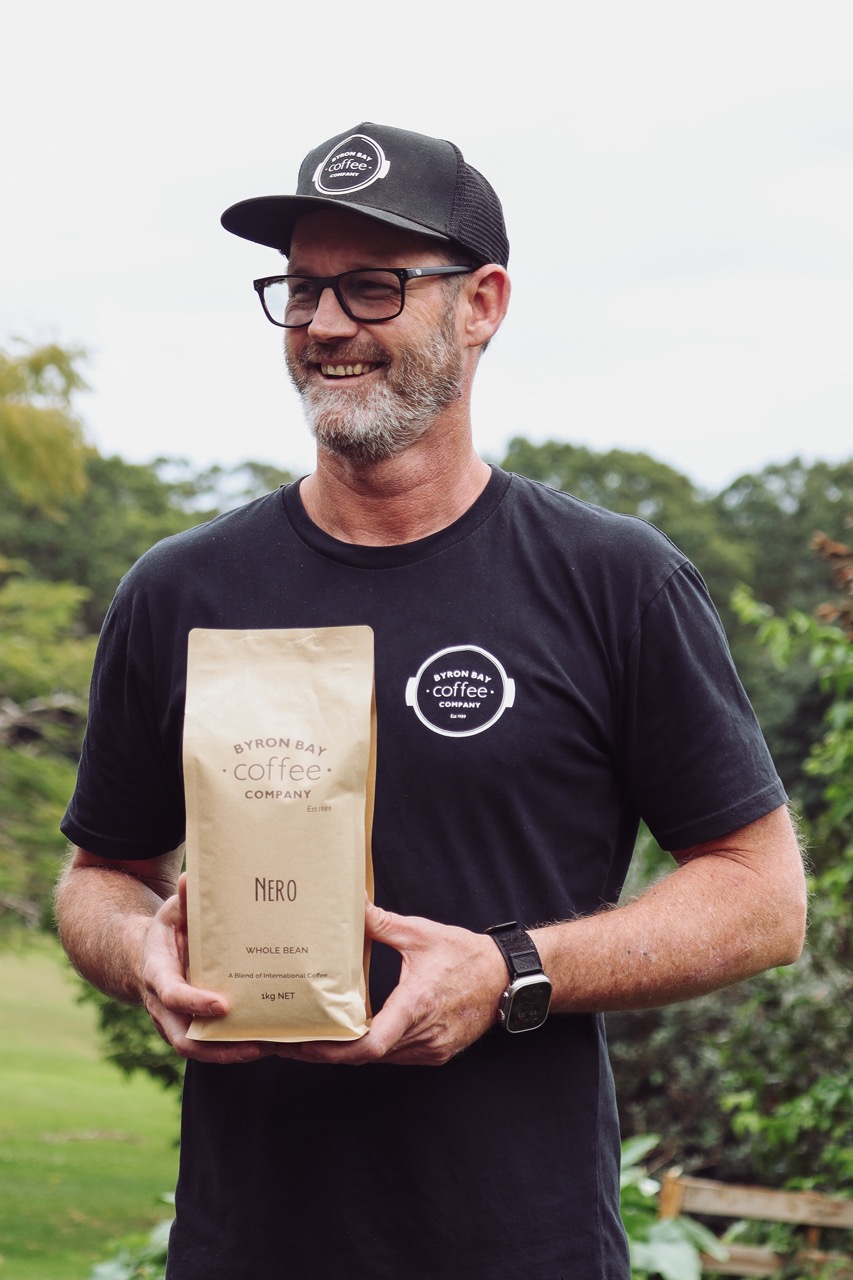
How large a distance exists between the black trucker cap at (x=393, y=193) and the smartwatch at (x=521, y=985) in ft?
3.42

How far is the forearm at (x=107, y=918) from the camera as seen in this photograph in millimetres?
2148

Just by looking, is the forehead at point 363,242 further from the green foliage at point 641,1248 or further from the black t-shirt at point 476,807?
the green foliage at point 641,1248

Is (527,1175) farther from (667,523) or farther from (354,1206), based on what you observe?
(667,523)

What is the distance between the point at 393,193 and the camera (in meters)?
2.22

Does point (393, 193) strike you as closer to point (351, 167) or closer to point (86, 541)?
point (351, 167)

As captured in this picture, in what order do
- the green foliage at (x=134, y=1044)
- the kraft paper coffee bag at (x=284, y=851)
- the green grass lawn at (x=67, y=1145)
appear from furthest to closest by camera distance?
the green grass lawn at (x=67, y=1145) < the green foliage at (x=134, y=1044) < the kraft paper coffee bag at (x=284, y=851)

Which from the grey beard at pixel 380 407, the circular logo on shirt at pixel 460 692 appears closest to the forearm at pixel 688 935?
the circular logo on shirt at pixel 460 692

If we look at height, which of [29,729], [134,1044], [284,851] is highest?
[284,851]

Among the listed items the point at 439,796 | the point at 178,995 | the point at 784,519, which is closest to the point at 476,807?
the point at 439,796

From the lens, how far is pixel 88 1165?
17250 mm

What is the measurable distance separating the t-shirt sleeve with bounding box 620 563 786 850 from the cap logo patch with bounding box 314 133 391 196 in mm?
771

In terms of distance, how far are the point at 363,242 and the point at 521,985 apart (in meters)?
1.12

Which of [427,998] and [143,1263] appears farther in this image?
[143,1263]

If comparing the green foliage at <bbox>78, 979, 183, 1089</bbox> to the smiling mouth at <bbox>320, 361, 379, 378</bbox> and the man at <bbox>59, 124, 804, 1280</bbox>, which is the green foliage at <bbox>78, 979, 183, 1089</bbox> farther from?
the smiling mouth at <bbox>320, 361, 379, 378</bbox>
